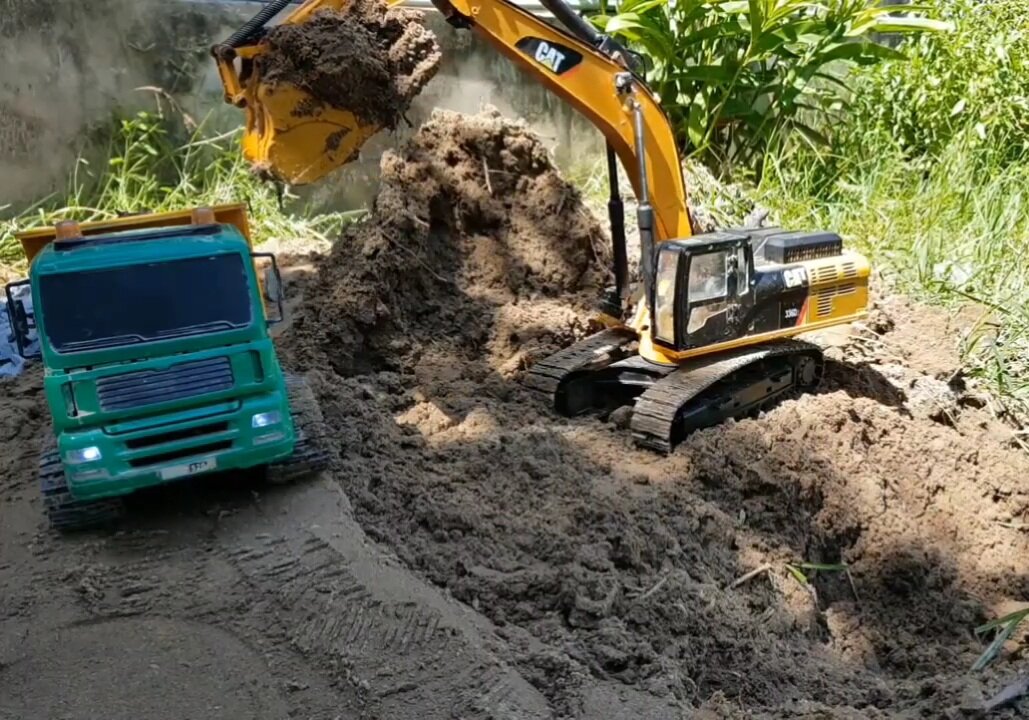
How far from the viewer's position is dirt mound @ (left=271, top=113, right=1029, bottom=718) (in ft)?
14.3

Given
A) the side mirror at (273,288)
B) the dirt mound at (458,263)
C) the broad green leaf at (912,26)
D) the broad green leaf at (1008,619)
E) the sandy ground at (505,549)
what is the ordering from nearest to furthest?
the sandy ground at (505,549) → the broad green leaf at (1008,619) → the side mirror at (273,288) → the dirt mound at (458,263) → the broad green leaf at (912,26)

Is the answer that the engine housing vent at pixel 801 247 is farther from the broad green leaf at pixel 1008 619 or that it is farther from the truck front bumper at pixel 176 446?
the truck front bumper at pixel 176 446

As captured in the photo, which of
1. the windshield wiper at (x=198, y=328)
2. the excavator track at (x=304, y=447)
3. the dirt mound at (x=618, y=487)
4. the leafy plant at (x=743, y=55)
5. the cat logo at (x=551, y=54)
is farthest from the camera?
the leafy plant at (x=743, y=55)

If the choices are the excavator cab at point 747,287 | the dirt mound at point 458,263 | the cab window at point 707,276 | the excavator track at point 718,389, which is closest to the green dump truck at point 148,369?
the dirt mound at point 458,263

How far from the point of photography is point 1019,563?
5734 mm

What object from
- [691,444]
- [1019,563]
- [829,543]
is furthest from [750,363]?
[1019,563]

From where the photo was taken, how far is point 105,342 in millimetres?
4883

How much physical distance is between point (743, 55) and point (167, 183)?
5.62 meters

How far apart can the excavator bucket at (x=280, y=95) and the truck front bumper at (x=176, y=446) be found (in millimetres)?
1522

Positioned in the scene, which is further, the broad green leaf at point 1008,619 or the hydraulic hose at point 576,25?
the hydraulic hose at point 576,25

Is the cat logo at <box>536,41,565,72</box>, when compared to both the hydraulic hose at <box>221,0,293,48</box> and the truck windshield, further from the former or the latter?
the truck windshield

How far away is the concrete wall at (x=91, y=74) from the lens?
347 inches

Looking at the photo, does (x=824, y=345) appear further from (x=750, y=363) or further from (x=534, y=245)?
(x=534, y=245)

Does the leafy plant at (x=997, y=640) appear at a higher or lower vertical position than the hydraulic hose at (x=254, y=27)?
lower
